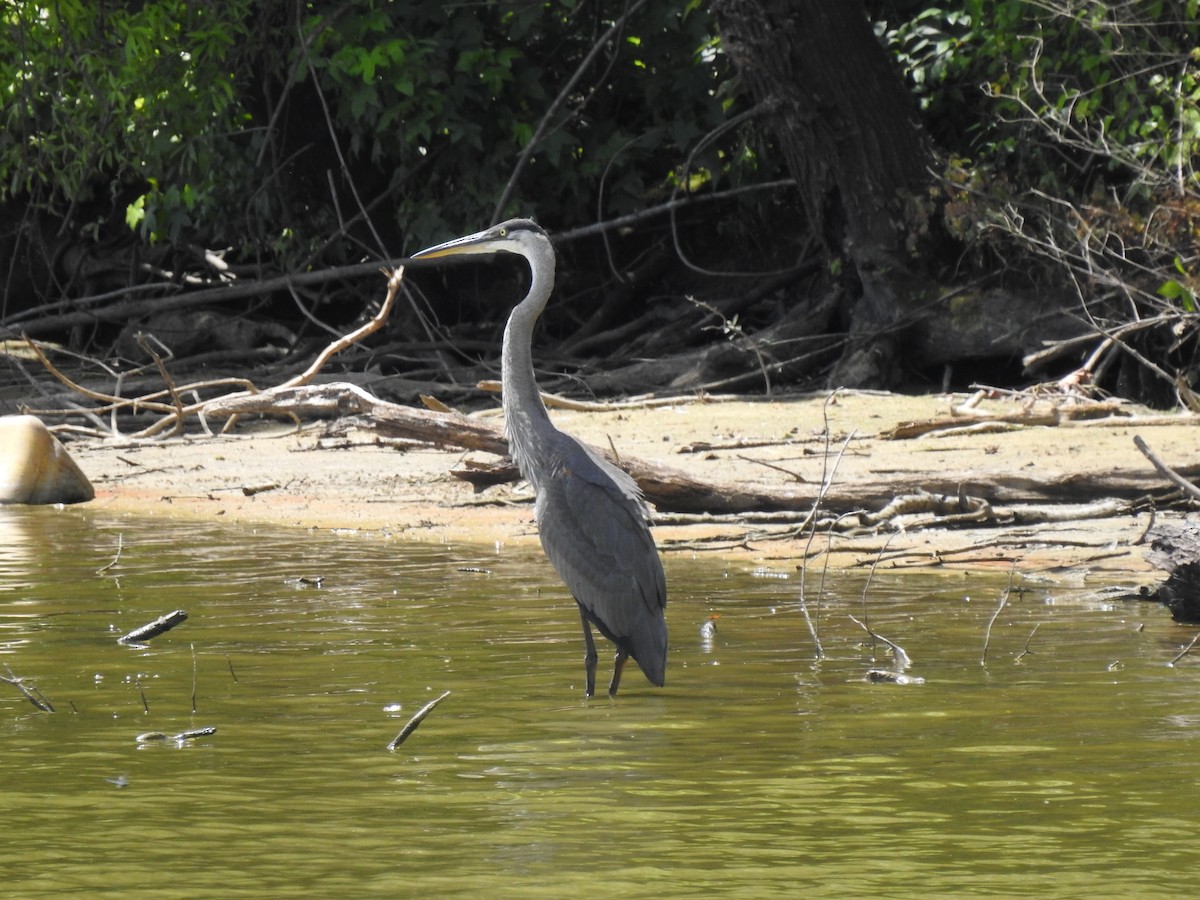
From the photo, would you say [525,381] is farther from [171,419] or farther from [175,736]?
[171,419]

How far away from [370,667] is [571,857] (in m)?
2.11

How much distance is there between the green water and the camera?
3.45 meters

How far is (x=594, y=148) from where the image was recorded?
14625mm

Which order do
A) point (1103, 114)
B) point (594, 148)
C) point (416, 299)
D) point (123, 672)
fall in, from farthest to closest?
point (416, 299) < point (594, 148) < point (1103, 114) < point (123, 672)

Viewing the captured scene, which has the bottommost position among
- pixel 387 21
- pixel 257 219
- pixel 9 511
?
pixel 9 511

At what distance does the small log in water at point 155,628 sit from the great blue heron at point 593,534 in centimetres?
122

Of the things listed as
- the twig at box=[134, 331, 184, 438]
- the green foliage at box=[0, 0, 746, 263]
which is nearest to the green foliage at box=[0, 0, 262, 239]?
the green foliage at box=[0, 0, 746, 263]

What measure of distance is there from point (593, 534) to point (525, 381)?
878 mm

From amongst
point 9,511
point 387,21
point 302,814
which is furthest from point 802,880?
point 387,21

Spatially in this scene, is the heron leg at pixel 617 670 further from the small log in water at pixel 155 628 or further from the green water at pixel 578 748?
the small log in water at pixel 155 628

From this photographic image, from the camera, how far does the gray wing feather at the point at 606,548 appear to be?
17.8 ft

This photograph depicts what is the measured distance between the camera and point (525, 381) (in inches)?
248

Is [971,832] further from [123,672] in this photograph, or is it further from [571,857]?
[123,672]

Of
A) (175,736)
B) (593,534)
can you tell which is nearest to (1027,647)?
(593,534)
